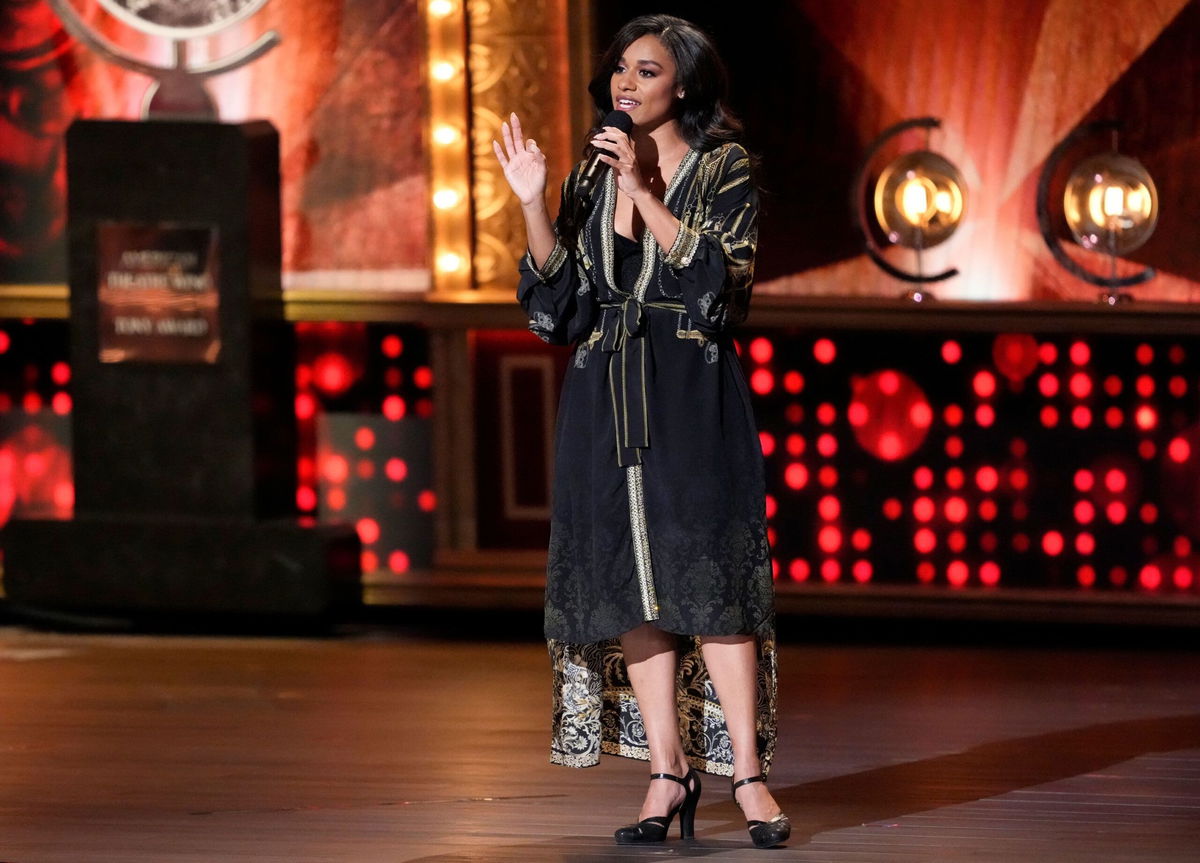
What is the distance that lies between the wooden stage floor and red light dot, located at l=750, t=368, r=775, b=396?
0.73 metres

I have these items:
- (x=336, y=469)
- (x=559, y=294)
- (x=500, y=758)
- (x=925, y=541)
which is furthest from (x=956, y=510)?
(x=559, y=294)

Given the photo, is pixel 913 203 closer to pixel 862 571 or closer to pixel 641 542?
pixel 862 571

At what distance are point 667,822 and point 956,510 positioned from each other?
245 cm

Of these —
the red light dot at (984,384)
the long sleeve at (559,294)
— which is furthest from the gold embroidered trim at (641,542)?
the red light dot at (984,384)

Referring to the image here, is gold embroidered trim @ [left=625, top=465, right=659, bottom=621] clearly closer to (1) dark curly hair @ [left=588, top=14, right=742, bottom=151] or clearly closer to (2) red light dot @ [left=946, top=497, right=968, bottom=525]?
(1) dark curly hair @ [left=588, top=14, right=742, bottom=151]

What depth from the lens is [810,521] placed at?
5746 mm

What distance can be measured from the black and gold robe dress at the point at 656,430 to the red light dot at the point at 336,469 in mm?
2753

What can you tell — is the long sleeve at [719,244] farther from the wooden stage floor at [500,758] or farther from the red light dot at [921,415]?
the red light dot at [921,415]

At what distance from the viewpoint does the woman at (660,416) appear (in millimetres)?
3287

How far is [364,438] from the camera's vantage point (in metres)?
6.08

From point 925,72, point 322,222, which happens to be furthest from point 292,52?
point 925,72

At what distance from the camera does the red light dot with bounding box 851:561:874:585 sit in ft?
18.7

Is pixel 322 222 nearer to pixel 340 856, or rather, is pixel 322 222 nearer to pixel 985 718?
pixel 985 718

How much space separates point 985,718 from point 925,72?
1900 millimetres
